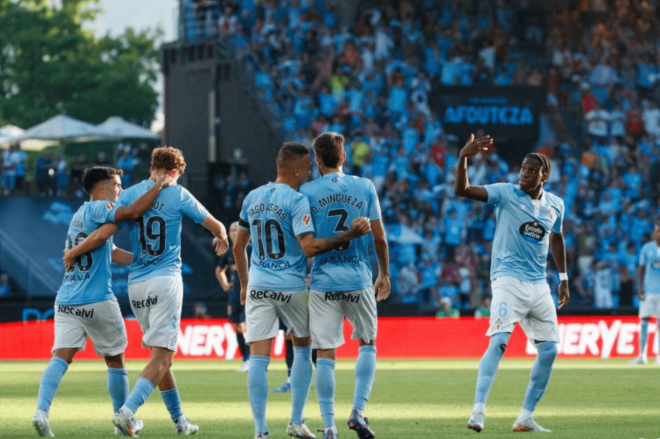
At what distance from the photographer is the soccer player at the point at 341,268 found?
A: 10969mm

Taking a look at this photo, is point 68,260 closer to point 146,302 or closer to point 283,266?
point 146,302

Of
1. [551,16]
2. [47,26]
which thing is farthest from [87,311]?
[47,26]

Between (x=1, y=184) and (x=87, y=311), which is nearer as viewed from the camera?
(x=87, y=311)

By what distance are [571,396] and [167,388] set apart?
265 inches

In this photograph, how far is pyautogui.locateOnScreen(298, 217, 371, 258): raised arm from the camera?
35.1ft

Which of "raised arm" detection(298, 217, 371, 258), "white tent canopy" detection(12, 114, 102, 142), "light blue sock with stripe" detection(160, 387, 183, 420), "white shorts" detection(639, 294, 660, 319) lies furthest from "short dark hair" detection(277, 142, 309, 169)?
"white tent canopy" detection(12, 114, 102, 142)

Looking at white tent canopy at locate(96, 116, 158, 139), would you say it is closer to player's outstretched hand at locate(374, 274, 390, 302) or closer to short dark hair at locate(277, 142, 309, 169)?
short dark hair at locate(277, 142, 309, 169)

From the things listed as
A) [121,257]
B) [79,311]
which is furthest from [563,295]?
[79,311]

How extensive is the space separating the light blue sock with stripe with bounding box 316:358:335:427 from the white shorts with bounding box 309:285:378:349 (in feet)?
0.48

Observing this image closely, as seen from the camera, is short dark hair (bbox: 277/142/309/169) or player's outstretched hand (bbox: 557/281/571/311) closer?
short dark hair (bbox: 277/142/309/169)

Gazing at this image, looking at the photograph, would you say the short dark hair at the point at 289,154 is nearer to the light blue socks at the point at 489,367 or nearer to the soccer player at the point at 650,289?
the light blue socks at the point at 489,367

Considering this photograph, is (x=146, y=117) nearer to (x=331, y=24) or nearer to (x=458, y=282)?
(x=331, y=24)

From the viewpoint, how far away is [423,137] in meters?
36.7

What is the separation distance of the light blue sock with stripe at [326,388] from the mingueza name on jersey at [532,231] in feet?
7.79
